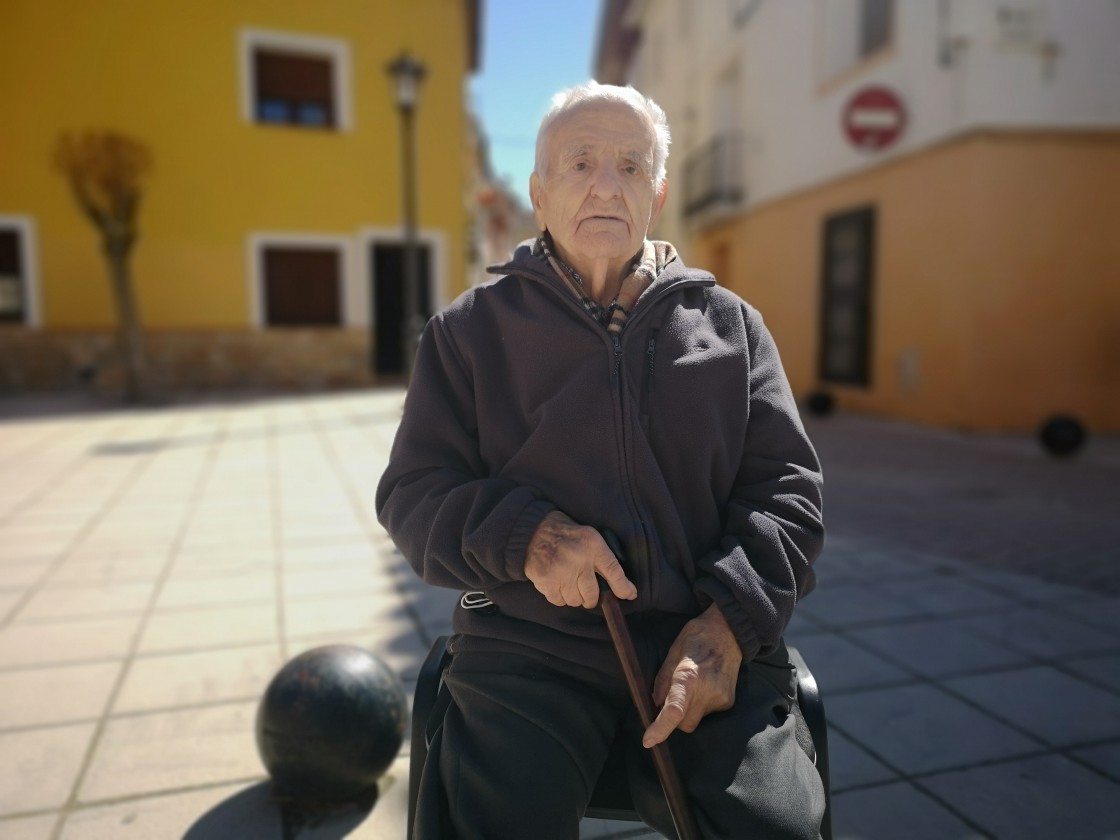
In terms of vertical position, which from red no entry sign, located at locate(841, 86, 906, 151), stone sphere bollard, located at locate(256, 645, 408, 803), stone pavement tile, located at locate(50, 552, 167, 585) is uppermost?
red no entry sign, located at locate(841, 86, 906, 151)

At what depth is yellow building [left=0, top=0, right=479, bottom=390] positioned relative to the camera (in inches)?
514

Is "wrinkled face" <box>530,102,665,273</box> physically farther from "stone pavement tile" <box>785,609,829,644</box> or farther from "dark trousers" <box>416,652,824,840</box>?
"stone pavement tile" <box>785,609,829,644</box>

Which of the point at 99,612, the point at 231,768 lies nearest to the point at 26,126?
the point at 99,612

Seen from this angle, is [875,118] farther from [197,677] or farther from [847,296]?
[197,677]

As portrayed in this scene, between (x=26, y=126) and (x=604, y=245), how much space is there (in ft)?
48.1

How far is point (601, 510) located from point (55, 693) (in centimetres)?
228

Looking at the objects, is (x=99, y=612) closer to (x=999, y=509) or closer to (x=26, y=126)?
(x=999, y=509)

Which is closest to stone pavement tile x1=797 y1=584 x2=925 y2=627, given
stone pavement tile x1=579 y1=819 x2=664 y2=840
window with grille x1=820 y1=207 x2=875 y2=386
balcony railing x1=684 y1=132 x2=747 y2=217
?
stone pavement tile x1=579 y1=819 x2=664 y2=840

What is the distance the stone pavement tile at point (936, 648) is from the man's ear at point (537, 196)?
7.09 feet

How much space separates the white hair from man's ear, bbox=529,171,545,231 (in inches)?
1.1

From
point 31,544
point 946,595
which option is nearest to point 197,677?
point 31,544

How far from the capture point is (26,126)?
1291 centimetres

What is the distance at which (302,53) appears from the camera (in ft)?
46.9

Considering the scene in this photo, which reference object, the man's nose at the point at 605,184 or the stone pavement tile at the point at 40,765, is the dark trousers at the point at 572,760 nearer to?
the man's nose at the point at 605,184
